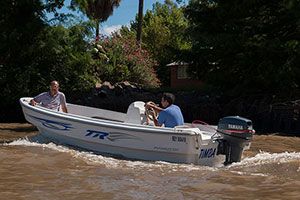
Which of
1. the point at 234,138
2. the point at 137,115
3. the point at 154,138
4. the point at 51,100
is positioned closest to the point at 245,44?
the point at 137,115

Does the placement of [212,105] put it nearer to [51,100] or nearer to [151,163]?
[51,100]

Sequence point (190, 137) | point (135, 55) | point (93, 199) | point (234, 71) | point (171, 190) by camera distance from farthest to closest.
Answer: point (135, 55)
point (234, 71)
point (190, 137)
point (171, 190)
point (93, 199)

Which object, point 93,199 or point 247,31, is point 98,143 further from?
point 247,31

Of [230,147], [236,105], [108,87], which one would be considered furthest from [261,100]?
[230,147]

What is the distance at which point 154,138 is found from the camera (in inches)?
304

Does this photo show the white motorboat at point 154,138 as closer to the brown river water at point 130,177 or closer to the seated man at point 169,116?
the brown river water at point 130,177

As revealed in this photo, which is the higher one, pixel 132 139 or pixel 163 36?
pixel 163 36

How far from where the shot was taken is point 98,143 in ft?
28.1

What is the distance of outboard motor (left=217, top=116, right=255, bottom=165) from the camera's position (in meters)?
7.45

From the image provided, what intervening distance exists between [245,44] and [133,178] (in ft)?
36.2

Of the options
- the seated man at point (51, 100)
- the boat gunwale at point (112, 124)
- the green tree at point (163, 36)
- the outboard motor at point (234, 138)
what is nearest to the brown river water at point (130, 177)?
the outboard motor at point (234, 138)

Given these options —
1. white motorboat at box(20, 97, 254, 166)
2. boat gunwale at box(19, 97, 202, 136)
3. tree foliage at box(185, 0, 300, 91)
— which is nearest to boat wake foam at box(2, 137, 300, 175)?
white motorboat at box(20, 97, 254, 166)

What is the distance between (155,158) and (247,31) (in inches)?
404

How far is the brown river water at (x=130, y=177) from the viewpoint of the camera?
208 inches
